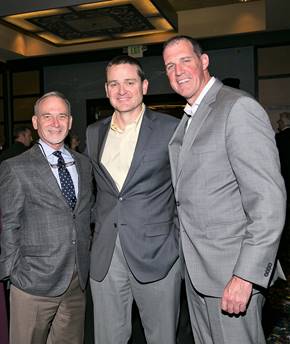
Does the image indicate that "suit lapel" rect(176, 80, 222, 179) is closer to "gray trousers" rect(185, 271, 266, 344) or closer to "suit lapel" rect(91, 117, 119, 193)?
"suit lapel" rect(91, 117, 119, 193)

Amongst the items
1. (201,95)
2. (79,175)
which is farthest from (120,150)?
(201,95)

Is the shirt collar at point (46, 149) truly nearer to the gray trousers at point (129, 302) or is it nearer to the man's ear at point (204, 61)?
the gray trousers at point (129, 302)

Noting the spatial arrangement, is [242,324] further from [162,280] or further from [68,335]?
[68,335]

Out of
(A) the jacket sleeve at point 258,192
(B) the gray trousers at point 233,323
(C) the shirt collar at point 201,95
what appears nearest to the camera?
(A) the jacket sleeve at point 258,192

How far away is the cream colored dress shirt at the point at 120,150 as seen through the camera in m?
2.09

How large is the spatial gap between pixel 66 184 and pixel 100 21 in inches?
187

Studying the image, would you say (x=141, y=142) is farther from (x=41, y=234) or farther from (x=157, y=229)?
(x=41, y=234)

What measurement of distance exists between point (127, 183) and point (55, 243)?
467 mm

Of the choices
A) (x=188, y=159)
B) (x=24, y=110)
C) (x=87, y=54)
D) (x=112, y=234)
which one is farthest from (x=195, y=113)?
(x=24, y=110)

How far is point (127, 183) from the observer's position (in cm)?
202

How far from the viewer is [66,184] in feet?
6.85

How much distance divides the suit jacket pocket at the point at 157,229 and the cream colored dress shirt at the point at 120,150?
251 millimetres

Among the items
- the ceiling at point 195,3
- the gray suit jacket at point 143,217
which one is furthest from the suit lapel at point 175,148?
the ceiling at point 195,3

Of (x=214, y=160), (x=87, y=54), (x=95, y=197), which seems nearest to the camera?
(x=214, y=160)
